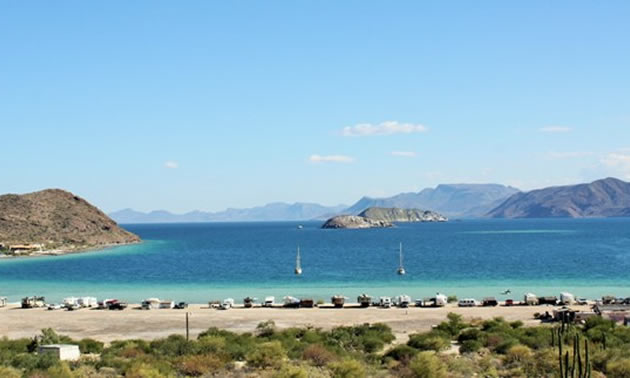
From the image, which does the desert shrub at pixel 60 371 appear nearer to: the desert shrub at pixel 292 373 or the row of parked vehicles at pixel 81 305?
the desert shrub at pixel 292 373

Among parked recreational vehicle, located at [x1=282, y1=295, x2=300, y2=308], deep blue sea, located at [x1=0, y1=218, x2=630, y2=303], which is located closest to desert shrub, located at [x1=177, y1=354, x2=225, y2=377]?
parked recreational vehicle, located at [x1=282, y1=295, x2=300, y2=308]

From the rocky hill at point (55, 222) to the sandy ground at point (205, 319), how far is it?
321 feet

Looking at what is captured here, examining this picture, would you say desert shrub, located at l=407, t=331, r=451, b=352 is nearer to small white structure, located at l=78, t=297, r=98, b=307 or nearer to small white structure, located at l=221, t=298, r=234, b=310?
small white structure, located at l=221, t=298, r=234, b=310

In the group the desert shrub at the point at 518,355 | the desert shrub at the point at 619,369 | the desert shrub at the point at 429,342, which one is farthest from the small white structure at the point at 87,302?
the desert shrub at the point at 619,369

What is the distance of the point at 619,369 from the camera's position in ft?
75.2

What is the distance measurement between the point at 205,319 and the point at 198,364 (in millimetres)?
20155

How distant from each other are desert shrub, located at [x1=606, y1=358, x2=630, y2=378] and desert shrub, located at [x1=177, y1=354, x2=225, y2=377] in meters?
13.8

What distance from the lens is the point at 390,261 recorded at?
10419 cm

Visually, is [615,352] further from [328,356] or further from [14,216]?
[14,216]

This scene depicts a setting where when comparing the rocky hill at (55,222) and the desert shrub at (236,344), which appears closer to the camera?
the desert shrub at (236,344)

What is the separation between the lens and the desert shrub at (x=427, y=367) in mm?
22766

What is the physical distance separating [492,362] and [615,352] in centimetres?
449

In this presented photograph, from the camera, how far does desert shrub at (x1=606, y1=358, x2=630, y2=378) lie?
896 inches

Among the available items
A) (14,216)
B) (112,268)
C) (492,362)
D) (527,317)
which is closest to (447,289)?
(527,317)
